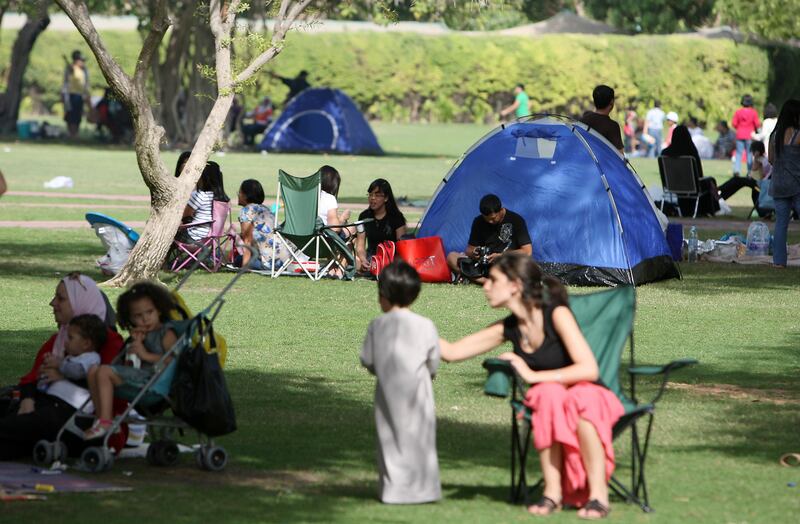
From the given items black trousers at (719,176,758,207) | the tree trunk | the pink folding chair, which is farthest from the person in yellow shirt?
the pink folding chair

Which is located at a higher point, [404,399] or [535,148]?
[535,148]

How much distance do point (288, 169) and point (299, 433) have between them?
2456 centimetres

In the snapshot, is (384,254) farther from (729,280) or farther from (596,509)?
(596,509)

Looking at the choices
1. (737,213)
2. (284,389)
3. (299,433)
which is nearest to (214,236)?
(284,389)

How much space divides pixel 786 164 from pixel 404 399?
1122 centimetres

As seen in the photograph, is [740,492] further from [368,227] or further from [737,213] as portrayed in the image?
[737,213]

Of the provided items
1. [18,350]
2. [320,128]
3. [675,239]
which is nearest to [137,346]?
[18,350]

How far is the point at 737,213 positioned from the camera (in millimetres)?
24984

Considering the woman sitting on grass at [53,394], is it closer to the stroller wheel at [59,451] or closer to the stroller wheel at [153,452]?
the stroller wheel at [59,451]

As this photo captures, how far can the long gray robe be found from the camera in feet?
22.1

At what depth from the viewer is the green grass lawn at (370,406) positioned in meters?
6.82

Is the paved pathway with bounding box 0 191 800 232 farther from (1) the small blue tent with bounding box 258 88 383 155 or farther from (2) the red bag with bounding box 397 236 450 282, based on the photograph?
(1) the small blue tent with bounding box 258 88 383 155

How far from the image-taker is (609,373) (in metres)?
6.99

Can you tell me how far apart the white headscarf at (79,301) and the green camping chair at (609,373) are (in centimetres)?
231
